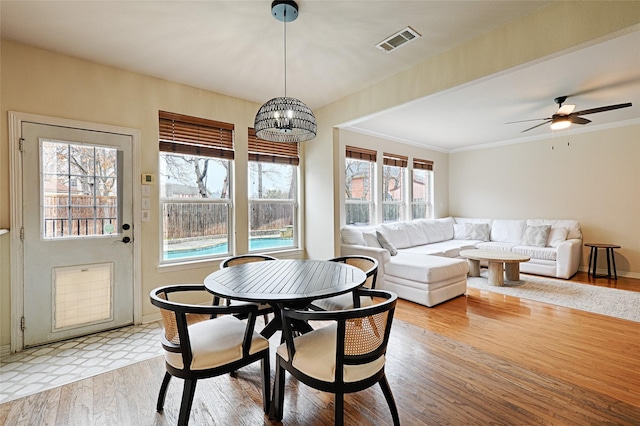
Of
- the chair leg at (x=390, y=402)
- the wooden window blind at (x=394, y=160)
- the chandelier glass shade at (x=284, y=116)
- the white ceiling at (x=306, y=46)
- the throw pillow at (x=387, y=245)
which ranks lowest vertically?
the chair leg at (x=390, y=402)

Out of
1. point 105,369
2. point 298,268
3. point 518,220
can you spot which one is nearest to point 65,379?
point 105,369

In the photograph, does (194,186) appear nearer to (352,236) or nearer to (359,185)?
(352,236)

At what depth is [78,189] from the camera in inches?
114

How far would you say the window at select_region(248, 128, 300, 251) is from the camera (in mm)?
4133

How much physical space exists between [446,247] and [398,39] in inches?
159

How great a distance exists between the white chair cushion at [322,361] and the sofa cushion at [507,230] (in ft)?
18.4

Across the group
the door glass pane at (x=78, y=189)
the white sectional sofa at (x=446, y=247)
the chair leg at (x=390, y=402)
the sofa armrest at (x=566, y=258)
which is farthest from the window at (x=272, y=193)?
the sofa armrest at (x=566, y=258)

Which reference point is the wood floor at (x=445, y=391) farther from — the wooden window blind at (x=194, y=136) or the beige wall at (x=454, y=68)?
the wooden window blind at (x=194, y=136)

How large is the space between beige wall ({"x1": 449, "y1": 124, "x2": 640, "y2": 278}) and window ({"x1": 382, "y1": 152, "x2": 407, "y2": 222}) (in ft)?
6.25

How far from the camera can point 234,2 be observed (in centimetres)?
207

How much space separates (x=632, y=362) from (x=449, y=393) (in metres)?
1.67

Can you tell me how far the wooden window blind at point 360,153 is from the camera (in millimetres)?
5191

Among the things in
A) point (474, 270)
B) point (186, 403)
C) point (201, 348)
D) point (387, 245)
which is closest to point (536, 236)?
point (474, 270)

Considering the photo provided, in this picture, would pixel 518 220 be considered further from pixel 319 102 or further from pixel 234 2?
pixel 234 2
